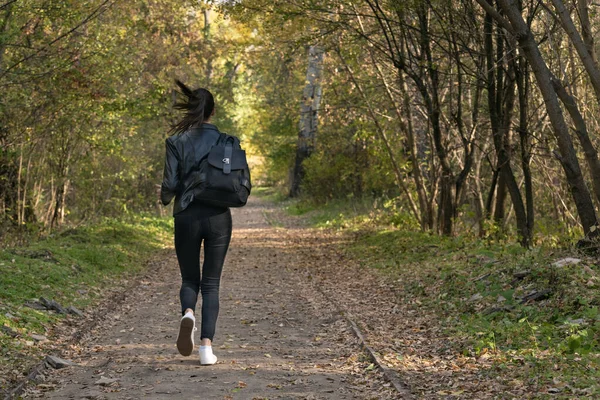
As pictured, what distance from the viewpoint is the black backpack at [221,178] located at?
258 inches

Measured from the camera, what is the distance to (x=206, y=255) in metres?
6.89

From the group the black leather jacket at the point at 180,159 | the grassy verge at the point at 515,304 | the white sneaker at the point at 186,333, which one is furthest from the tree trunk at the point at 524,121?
the white sneaker at the point at 186,333

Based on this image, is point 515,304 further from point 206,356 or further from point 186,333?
point 186,333

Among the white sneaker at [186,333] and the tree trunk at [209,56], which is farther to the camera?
the tree trunk at [209,56]

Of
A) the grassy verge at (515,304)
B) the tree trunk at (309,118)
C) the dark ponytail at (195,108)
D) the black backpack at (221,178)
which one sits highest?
the tree trunk at (309,118)

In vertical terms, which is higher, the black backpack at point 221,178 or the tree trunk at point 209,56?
the tree trunk at point 209,56

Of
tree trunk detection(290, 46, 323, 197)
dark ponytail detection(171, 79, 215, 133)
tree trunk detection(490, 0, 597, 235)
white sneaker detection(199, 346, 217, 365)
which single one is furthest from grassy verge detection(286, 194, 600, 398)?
tree trunk detection(290, 46, 323, 197)

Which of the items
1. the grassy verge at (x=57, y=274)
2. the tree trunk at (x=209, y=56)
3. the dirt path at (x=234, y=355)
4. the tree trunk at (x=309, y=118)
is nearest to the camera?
the dirt path at (x=234, y=355)

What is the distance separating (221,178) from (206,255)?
2.47 ft

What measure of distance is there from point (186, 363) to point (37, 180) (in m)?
10.9

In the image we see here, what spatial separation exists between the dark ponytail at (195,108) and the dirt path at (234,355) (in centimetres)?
209

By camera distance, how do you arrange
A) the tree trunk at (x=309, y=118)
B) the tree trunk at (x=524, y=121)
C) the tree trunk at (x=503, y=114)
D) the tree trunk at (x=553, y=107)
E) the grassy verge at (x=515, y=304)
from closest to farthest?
the grassy verge at (x=515, y=304), the tree trunk at (x=553, y=107), the tree trunk at (x=524, y=121), the tree trunk at (x=503, y=114), the tree trunk at (x=309, y=118)

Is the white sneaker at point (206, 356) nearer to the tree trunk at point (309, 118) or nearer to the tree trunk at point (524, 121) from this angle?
the tree trunk at point (524, 121)

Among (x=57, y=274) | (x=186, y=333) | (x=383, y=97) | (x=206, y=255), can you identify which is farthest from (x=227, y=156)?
(x=383, y=97)
